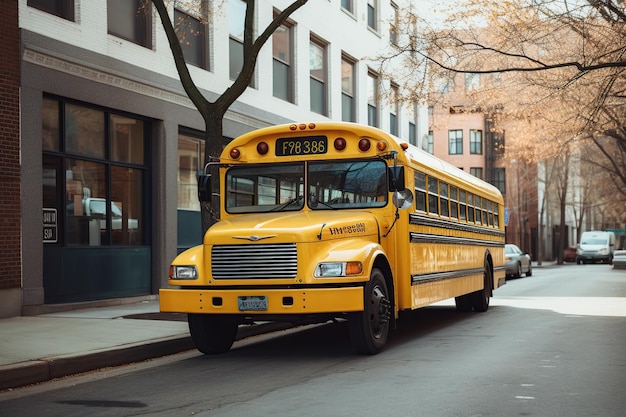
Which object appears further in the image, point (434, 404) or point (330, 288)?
point (330, 288)

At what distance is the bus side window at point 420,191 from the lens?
12.1 meters

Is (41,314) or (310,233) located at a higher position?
(310,233)

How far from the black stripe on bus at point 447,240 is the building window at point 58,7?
8.01 m

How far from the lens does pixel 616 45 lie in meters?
20.9

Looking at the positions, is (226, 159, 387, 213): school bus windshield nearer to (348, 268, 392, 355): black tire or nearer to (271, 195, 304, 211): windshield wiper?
(271, 195, 304, 211): windshield wiper

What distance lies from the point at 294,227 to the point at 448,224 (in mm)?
4707

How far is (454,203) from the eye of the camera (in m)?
14.8

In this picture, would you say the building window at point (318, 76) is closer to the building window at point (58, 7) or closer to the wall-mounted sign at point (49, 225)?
the building window at point (58, 7)

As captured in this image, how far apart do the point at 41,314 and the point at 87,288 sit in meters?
1.57

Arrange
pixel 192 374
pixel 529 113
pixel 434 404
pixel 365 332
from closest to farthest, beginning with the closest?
pixel 434 404 < pixel 192 374 < pixel 365 332 < pixel 529 113

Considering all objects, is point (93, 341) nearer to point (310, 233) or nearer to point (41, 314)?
point (310, 233)

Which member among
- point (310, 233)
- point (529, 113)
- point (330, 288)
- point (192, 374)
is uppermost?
point (529, 113)

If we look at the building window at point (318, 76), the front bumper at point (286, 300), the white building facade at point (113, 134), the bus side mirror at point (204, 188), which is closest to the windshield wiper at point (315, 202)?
the bus side mirror at point (204, 188)

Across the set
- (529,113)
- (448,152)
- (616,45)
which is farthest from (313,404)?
(448,152)
